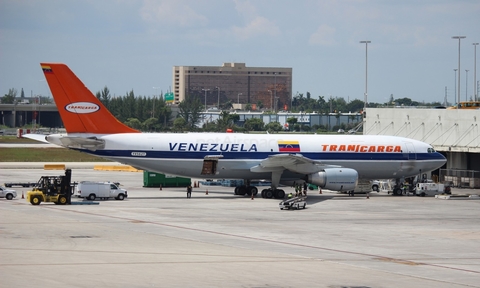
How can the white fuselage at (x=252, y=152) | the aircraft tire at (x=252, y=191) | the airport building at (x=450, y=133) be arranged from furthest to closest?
the airport building at (x=450, y=133)
the aircraft tire at (x=252, y=191)
the white fuselage at (x=252, y=152)

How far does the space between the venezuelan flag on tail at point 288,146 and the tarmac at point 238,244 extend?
4957 mm

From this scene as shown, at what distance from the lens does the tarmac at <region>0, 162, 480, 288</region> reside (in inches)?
944

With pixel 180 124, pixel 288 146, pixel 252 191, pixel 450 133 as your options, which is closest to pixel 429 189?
pixel 450 133

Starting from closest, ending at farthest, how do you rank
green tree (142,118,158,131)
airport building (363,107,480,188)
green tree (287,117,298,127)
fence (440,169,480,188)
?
1. airport building (363,107,480,188)
2. fence (440,169,480,188)
3. green tree (142,118,158,131)
4. green tree (287,117,298,127)

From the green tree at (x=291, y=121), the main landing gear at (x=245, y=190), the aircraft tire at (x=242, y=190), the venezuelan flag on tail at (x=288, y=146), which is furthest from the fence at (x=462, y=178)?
the green tree at (x=291, y=121)

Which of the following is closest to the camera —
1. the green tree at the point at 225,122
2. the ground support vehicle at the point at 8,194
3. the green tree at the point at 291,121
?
A: the ground support vehicle at the point at 8,194

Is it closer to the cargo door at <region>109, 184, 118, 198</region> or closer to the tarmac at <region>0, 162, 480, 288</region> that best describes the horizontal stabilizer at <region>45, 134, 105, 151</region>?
the cargo door at <region>109, 184, 118, 198</region>

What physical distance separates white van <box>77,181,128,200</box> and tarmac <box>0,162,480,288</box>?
1510mm

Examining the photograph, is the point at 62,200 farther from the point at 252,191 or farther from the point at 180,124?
the point at 180,124

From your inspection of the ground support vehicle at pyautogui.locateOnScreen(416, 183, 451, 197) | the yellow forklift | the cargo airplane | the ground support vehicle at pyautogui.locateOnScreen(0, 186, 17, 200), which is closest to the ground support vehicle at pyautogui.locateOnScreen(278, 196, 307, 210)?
the cargo airplane

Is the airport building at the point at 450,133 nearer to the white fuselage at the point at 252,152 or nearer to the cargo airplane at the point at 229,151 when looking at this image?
the white fuselage at the point at 252,152

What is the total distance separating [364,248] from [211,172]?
25090mm

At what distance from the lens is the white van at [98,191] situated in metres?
53.0

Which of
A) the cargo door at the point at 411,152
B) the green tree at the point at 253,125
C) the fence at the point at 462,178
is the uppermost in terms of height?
the green tree at the point at 253,125
